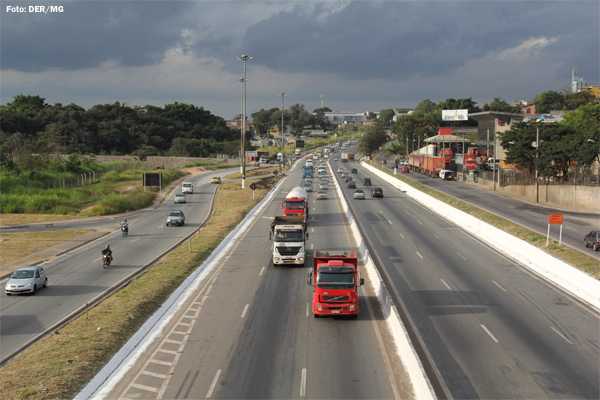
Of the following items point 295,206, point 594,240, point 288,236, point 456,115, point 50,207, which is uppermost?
point 456,115

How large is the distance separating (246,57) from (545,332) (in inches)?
2444

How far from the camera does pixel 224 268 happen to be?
28797 millimetres

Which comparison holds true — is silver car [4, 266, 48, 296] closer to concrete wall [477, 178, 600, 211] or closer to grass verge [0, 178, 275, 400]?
grass verge [0, 178, 275, 400]

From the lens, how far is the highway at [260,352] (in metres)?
13.5

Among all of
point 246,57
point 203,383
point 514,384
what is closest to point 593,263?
point 514,384

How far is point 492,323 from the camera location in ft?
63.3

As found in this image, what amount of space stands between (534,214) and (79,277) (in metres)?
44.4

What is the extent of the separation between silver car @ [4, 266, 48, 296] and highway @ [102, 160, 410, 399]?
28.4 ft

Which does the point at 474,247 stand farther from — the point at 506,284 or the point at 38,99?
the point at 38,99

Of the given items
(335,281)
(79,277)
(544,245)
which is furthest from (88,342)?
(544,245)

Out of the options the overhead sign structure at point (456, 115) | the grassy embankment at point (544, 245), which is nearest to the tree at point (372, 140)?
the overhead sign structure at point (456, 115)

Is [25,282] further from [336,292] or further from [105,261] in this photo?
[336,292]

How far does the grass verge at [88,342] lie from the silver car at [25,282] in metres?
4.68

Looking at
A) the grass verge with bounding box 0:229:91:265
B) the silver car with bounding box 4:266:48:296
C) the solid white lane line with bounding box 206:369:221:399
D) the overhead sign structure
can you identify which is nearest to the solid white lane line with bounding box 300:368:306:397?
the solid white lane line with bounding box 206:369:221:399
